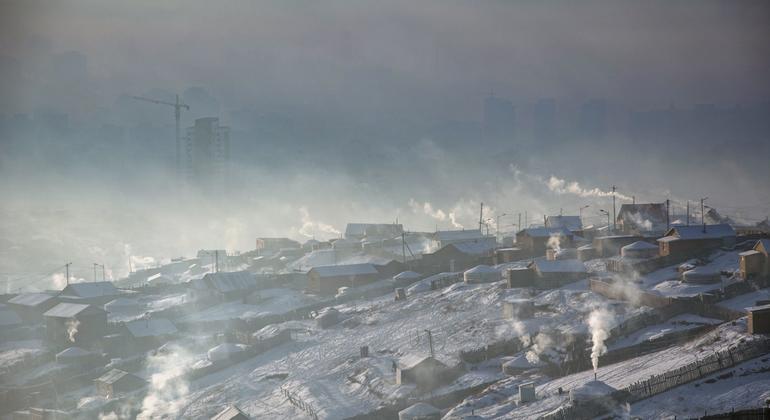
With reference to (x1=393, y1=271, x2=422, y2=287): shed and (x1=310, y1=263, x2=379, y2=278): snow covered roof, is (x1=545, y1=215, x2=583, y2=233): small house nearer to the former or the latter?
(x1=393, y1=271, x2=422, y2=287): shed

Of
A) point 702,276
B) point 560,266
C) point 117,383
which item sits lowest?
point 117,383

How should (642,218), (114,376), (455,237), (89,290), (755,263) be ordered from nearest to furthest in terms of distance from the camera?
(755,263) → (114,376) → (89,290) → (642,218) → (455,237)

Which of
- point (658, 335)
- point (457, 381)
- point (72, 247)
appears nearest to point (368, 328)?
point (457, 381)

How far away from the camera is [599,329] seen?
1882 inches

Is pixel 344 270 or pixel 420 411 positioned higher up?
pixel 344 270

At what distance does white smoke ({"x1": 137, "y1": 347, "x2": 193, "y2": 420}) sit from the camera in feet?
164

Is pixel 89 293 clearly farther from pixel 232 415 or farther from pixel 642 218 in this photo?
pixel 642 218

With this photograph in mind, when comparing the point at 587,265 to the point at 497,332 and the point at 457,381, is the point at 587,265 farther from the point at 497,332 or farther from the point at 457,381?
the point at 457,381

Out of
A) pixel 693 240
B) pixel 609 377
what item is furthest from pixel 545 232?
pixel 609 377

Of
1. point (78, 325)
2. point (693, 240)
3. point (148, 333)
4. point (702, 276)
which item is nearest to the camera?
point (702, 276)

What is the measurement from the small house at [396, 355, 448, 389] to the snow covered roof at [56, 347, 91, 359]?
31431 millimetres

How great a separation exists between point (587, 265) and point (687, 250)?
8.14 m

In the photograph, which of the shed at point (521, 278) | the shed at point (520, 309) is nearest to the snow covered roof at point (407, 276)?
the shed at point (521, 278)

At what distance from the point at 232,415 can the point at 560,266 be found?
31.1 metres
